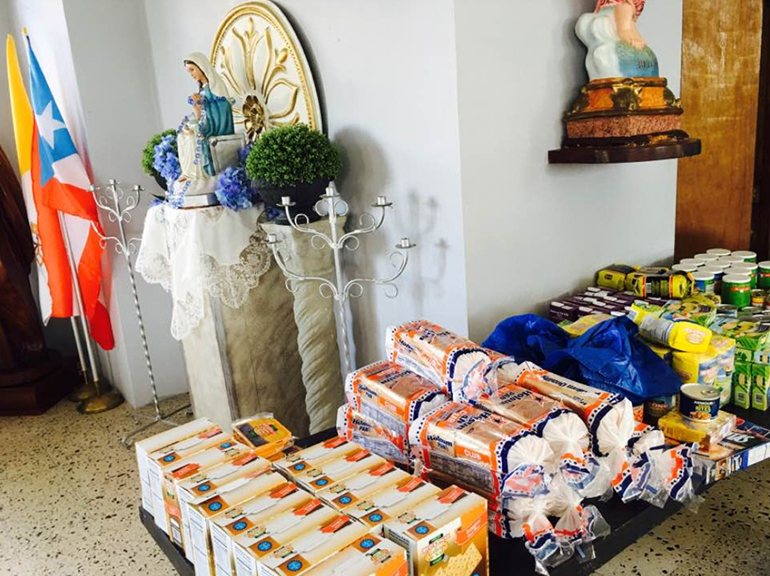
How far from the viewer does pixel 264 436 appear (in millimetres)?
1327

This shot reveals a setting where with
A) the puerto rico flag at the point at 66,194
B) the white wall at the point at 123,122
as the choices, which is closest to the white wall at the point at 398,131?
the white wall at the point at 123,122

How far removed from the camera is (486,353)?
128 centimetres

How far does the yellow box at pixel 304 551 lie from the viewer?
840mm

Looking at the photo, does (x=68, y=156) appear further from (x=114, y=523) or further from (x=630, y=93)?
(x=630, y=93)

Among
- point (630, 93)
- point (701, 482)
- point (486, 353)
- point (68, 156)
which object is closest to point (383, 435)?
point (486, 353)

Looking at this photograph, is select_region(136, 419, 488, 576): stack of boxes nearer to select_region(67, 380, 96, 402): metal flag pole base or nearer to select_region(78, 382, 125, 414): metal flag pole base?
select_region(78, 382, 125, 414): metal flag pole base

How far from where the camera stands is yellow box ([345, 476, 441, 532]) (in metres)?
0.95

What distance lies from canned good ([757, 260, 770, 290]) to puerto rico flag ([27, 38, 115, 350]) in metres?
2.75

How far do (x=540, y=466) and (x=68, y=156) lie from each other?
8.60ft

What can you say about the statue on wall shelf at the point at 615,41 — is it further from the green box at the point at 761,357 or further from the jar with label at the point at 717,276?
the green box at the point at 761,357

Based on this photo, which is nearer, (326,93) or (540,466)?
(540,466)

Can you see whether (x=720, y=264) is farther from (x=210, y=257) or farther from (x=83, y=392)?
(x=83, y=392)

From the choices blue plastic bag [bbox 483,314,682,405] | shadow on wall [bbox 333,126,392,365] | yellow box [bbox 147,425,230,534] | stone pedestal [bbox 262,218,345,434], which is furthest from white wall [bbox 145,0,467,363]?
yellow box [bbox 147,425,230,534]

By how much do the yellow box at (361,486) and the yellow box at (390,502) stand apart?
0.01 metres
